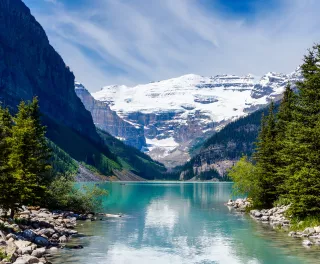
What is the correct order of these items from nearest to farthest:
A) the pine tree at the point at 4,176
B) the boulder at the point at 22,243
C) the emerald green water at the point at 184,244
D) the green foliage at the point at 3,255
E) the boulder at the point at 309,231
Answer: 1. the green foliage at the point at 3,255
2. the boulder at the point at 22,243
3. the pine tree at the point at 4,176
4. the emerald green water at the point at 184,244
5. the boulder at the point at 309,231

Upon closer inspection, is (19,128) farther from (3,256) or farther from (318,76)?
(318,76)

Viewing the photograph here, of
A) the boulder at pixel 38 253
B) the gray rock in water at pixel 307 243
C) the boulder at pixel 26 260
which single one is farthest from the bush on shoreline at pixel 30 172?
the gray rock in water at pixel 307 243

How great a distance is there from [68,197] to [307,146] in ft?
130

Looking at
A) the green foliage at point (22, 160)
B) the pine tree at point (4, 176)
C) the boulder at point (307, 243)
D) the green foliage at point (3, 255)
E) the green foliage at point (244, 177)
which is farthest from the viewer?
the green foliage at point (244, 177)

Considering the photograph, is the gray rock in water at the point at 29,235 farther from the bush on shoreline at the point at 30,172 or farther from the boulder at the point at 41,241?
the bush on shoreline at the point at 30,172

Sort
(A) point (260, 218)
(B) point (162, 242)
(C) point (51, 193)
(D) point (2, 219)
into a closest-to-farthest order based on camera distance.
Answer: (D) point (2, 219) < (B) point (162, 242) < (C) point (51, 193) < (A) point (260, 218)

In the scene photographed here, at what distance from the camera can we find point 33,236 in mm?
38688

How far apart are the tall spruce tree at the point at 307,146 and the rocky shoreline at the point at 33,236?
1048 inches

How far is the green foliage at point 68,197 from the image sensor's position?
64.8 metres

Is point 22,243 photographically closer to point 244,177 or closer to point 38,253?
point 38,253

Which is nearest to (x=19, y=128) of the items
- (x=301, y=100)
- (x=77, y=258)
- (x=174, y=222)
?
(x=77, y=258)

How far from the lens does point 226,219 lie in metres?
70.1

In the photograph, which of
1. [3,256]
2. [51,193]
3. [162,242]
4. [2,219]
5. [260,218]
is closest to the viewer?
[3,256]

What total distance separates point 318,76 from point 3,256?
39.5 metres
